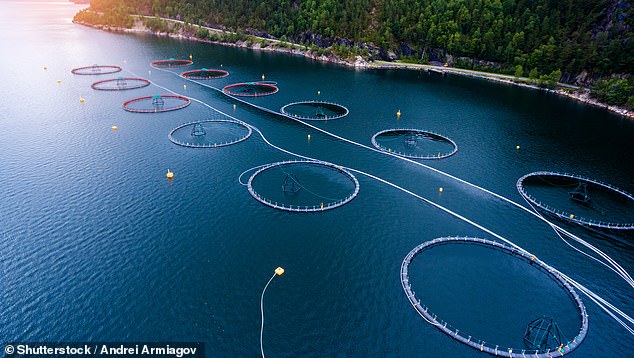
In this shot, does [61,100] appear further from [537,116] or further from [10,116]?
[537,116]

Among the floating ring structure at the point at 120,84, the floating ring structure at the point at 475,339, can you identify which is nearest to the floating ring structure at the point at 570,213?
the floating ring structure at the point at 475,339

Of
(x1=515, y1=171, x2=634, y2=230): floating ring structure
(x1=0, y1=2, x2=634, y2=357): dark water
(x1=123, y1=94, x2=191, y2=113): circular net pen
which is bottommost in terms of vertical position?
(x1=0, y1=2, x2=634, y2=357): dark water

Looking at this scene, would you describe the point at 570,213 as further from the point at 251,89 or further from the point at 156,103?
the point at 156,103

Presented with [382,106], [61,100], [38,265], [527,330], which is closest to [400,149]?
[382,106]

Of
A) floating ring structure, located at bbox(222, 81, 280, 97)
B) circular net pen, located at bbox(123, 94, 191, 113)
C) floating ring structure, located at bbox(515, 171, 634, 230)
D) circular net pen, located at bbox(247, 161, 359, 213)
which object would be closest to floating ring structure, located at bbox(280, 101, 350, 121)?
floating ring structure, located at bbox(222, 81, 280, 97)

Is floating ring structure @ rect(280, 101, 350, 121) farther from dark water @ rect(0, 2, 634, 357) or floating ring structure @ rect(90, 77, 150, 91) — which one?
floating ring structure @ rect(90, 77, 150, 91)

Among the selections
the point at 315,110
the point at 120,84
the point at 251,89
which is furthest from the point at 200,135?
the point at 120,84
